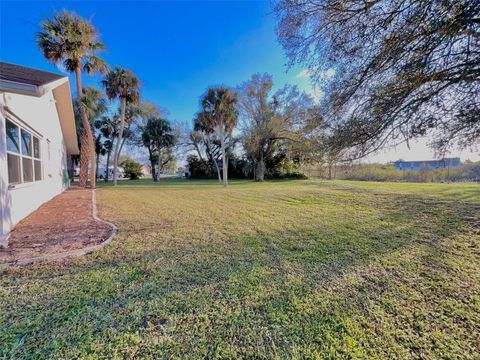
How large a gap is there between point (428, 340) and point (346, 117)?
3793 mm

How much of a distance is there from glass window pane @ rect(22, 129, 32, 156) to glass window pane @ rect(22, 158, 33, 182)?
238 mm

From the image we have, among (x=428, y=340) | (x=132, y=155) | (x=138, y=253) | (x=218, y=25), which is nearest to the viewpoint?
(x=428, y=340)

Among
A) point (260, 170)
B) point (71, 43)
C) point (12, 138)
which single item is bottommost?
point (260, 170)

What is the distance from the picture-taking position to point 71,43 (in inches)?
473

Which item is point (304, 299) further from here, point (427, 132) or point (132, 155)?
point (132, 155)

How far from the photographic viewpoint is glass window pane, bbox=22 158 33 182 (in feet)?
20.9

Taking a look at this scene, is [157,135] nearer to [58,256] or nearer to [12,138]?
[12,138]

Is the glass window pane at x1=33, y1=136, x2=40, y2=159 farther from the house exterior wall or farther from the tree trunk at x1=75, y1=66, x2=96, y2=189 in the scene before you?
the tree trunk at x1=75, y1=66, x2=96, y2=189

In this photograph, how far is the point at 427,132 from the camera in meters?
4.18

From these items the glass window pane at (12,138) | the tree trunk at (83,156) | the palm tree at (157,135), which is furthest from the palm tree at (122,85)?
the glass window pane at (12,138)

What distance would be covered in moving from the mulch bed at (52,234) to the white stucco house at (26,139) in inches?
10.8

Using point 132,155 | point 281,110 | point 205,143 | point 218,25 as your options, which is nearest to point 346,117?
point 218,25

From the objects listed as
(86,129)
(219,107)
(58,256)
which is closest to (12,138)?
(58,256)

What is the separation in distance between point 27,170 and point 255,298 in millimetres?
8092
